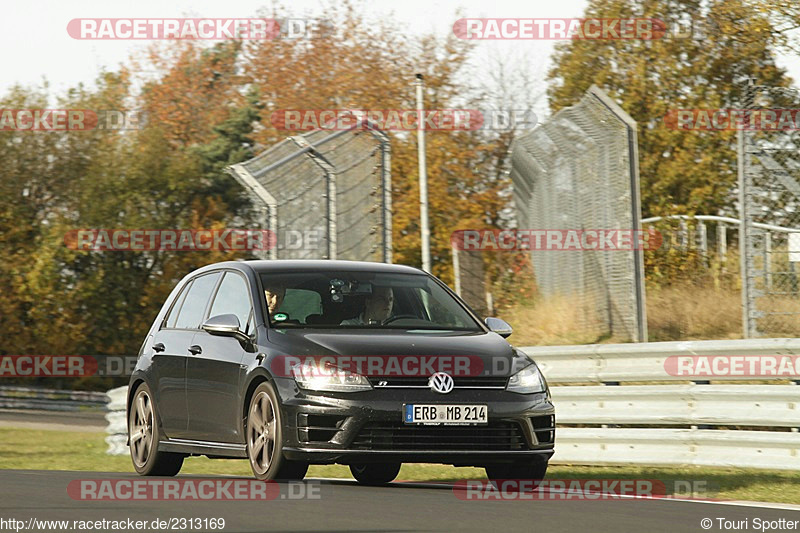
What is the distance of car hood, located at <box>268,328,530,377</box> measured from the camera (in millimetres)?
9914

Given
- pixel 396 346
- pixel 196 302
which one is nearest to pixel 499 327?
pixel 396 346

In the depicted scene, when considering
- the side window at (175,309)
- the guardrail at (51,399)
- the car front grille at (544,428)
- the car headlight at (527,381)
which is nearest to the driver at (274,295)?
the side window at (175,309)

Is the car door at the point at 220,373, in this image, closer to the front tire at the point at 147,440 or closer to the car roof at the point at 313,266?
the car roof at the point at 313,266

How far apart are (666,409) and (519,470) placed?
7.75 ft

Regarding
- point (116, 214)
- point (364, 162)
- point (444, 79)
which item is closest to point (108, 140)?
point (116, 214)

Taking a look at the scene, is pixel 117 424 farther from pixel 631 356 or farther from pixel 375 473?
pixel 631 356

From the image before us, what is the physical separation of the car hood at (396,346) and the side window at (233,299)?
2.03ft

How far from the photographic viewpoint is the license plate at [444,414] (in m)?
9.75

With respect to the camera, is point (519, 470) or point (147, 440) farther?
point (147, 440)

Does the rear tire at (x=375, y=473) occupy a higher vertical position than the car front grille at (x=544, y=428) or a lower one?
lower

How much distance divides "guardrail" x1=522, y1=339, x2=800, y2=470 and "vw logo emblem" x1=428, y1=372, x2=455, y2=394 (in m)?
2.76

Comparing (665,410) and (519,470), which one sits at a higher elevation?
(665,410)

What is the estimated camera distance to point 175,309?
1237cm

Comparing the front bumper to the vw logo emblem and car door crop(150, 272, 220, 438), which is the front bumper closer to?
the vw logo emblem
